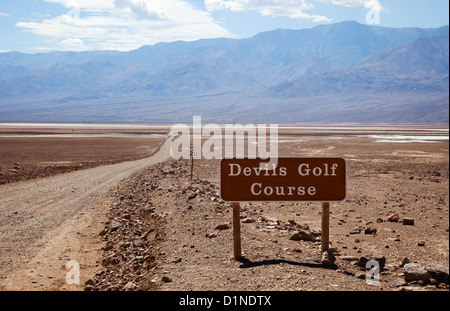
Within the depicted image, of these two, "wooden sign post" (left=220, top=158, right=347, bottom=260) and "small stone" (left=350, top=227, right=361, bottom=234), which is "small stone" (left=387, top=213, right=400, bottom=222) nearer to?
"small stone" (left=350, top=227, right=361, bottom=234)

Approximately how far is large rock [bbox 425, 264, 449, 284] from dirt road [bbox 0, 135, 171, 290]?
18.4 feet

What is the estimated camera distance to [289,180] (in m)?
7.17

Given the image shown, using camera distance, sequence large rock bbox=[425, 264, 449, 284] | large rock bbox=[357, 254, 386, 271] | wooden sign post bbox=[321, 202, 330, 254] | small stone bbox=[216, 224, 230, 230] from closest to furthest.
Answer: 1. large rock bbox=[425, 264, 449, 284]
2. wooden sign post bbox=[321, 202, 330, 254]
3. large rock bbox=[357, 254, 386, 271]
4. small stone bbox=[216, 224, 230, 230]

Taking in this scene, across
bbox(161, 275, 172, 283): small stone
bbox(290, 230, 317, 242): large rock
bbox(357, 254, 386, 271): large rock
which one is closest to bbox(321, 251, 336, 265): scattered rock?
bbox(357, 254, 386, 271): large rock

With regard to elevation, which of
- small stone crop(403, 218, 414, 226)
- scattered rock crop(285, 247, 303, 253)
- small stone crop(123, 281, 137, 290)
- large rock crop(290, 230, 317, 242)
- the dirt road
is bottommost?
small stone crop(403, 218, 414, 226)

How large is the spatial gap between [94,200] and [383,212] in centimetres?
904

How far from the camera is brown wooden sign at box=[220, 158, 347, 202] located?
7.14 m

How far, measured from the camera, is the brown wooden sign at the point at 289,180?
23.4 ft

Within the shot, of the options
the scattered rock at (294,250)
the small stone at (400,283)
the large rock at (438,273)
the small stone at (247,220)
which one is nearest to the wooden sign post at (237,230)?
the scattered rock at (294,250)

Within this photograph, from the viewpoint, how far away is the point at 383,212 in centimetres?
1430

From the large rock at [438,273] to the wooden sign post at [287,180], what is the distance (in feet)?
5.90

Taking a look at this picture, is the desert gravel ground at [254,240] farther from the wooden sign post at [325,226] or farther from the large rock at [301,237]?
the wooden sign post at [325,226]
